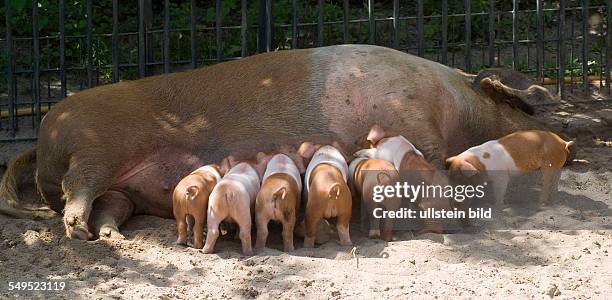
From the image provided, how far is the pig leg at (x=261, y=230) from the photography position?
17.7ft

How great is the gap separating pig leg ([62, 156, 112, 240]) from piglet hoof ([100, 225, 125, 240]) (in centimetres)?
8

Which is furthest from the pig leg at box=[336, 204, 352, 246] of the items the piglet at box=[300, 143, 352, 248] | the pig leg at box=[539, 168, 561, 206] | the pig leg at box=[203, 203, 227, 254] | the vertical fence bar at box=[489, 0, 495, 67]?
the vertical fence bar at box=[489, 0, 495, 67]

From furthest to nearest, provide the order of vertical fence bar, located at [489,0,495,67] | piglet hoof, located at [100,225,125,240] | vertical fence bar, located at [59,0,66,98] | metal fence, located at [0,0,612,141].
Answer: vertical fence bar, located at [489,0,495,67] < metal fence, located at [0,0,612,141] < vertical fence bar, located at [59,0,66,98] < piglet hoof, located at [100,225,125,240]

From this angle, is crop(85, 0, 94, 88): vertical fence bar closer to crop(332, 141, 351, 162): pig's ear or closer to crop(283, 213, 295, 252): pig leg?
crop(332, 141, 351, 162): pig's ear

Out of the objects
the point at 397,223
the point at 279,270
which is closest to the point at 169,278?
the point at 279,270

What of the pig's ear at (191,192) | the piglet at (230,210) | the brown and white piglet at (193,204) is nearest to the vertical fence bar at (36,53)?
the brown and white piglet at (193,204)

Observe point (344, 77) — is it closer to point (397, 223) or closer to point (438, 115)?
point (438, 115)

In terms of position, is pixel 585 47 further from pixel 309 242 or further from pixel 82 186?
pixel 82 186

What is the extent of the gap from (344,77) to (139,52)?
1.94 m

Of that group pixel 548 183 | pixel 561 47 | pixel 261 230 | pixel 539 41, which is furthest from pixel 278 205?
pixel 561 47

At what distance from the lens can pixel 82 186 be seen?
621 centimetres

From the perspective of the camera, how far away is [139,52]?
304 inches

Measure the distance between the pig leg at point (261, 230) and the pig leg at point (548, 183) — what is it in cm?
184

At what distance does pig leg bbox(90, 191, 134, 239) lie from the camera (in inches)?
240
